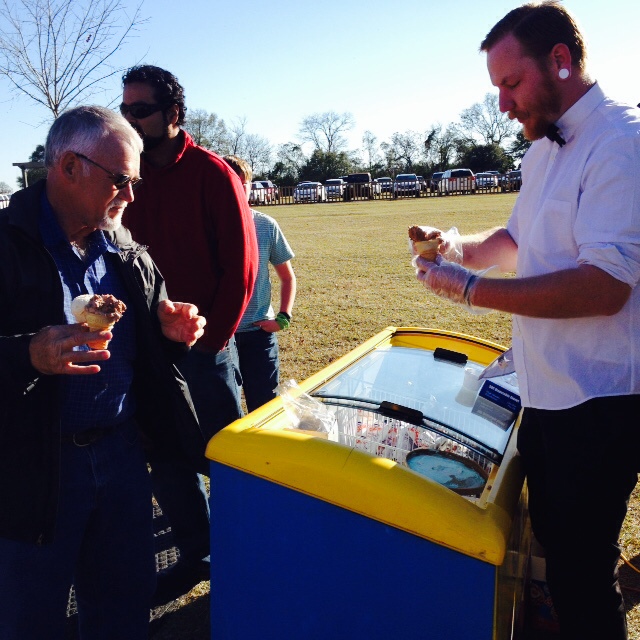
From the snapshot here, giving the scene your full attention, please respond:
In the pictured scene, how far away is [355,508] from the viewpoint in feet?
4.63

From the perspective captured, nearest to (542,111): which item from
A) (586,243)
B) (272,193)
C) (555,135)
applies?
(555,135)

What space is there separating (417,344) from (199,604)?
1514 mm

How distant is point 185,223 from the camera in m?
2.27

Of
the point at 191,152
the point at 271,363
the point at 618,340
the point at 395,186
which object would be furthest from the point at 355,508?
the point at 395,186

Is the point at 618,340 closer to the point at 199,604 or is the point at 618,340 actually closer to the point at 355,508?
the point at 355,508

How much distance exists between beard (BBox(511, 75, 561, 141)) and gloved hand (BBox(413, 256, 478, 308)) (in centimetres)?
45

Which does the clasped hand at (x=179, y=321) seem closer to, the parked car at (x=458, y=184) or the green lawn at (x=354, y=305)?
the green lawn at (x=354, y=305)

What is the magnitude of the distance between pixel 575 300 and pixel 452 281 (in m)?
0.34

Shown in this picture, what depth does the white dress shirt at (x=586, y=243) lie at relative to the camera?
1387 mm

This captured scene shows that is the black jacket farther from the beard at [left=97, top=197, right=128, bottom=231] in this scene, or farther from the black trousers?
the black trousers

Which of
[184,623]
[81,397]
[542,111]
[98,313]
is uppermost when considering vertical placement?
[542,111]

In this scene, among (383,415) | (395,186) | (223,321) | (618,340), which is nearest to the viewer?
(618,340)

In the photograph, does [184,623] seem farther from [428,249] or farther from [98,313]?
[428,249]

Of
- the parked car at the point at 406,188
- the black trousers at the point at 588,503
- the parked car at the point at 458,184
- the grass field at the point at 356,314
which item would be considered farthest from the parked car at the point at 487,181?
the black trousers at the point at 588,503
